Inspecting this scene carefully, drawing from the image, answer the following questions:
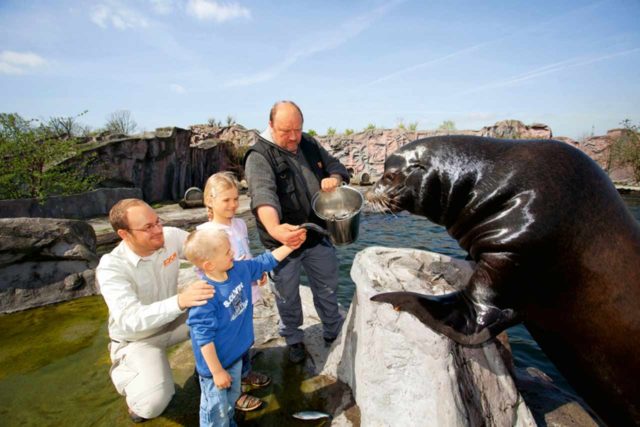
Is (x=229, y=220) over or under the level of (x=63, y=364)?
over

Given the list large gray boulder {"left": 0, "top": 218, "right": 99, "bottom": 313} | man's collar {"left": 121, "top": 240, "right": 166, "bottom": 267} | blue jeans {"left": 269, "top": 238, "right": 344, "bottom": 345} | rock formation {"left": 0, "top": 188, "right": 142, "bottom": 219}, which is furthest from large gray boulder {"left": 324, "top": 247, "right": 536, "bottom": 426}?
rock formation {"left": 0, "top": 188, "right": 142, "bottom": 219}

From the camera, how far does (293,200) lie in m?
3.06

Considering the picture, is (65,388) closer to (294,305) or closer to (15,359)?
(15,359)

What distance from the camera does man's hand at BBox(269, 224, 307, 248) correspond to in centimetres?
246

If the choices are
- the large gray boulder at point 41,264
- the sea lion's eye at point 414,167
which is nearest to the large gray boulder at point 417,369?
the sea lion's eye at point 414,167

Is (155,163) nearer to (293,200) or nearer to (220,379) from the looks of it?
(293,200)

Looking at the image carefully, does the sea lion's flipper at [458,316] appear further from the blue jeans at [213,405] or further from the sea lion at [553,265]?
the blue jeans at [213,405]

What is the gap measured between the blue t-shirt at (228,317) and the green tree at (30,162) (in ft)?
38.4

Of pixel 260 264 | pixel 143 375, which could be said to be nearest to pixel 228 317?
pixel 260 264

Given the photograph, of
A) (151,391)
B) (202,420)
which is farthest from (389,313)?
(151,391)

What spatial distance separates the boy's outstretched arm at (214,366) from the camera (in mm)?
2012

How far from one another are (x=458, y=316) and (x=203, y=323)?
1553mm

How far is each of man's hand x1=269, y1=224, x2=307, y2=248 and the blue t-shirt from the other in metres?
0.19

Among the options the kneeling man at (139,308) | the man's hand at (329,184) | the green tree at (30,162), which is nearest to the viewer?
the kneeling man at (139,308)
